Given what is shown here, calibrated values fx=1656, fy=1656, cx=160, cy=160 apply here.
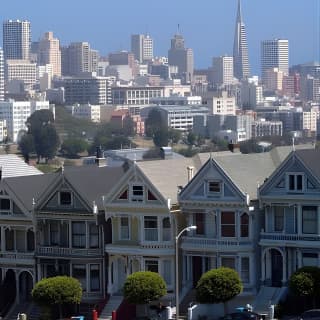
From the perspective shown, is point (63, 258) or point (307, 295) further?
point (63, 258)

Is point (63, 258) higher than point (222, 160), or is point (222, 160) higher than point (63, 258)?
point (222, 160)

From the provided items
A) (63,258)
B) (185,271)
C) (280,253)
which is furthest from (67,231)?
(280,253)

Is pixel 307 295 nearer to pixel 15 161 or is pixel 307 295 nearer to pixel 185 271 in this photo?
pixel 185 271

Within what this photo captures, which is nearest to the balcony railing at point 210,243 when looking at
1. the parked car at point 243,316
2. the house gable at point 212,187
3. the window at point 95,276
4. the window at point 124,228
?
the house gable at point 212,187

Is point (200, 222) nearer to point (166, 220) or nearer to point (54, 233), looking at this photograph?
point (166, 220)

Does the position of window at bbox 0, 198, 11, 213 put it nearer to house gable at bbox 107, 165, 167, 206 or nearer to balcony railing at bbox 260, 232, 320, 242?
house gable at bbox 107, 165, 167, 206

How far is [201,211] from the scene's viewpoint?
44375mm

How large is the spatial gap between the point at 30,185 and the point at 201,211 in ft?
22.0

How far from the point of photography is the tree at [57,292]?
44.5m

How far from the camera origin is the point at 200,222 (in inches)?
1756

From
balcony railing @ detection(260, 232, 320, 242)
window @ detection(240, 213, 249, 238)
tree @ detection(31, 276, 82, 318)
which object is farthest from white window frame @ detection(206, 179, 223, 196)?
tree @ detection(31, 276, 82, 318)

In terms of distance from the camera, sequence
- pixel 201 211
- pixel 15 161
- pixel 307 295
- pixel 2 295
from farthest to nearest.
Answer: pixel 15 161
pixel 2 295
pixel 201 211
pixel 307 295

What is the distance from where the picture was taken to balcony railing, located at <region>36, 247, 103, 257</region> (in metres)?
46.3

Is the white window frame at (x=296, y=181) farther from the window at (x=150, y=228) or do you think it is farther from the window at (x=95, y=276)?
the window at (x=95, y=276)
